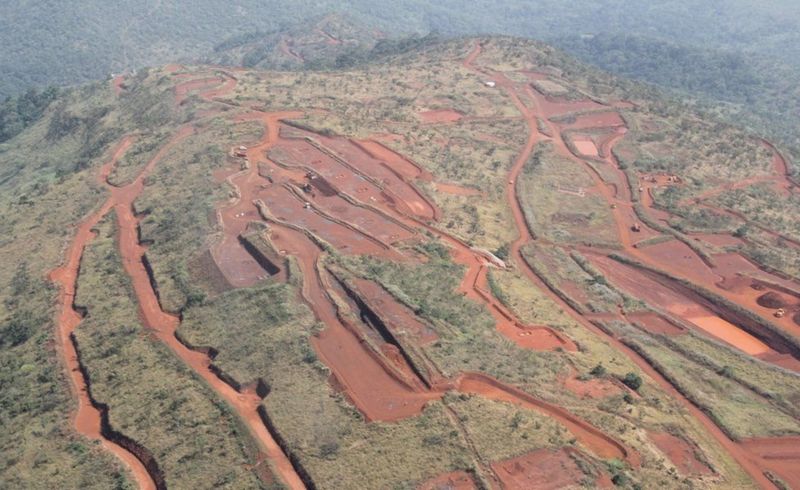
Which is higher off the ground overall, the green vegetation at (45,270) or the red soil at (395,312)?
the red soil at (395,312)

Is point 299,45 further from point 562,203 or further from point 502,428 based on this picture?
point 502,428

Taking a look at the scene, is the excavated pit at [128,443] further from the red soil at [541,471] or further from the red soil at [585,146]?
the red soil at [585,146]

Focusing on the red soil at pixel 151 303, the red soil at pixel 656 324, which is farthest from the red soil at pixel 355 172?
the red soil at pixel 656 324

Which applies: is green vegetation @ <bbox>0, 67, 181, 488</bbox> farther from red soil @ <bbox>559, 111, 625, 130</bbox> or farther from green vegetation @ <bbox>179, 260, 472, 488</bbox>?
red soil @ <bbox>559, 111, 625, 130</bbox>

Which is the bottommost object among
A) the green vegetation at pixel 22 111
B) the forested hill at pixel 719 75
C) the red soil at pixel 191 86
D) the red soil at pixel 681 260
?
the green vegetation at pixel 22 111

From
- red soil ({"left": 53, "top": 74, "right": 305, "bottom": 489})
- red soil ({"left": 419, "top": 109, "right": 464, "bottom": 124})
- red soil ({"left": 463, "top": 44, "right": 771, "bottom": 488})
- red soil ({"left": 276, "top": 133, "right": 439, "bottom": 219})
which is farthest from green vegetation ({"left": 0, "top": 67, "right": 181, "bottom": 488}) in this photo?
red soil ({"left": 419, "top": 109, "right": 464, "bottom": 124})
